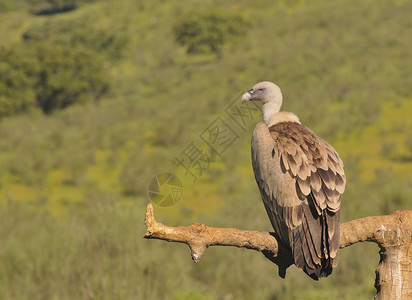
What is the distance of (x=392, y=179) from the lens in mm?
21406

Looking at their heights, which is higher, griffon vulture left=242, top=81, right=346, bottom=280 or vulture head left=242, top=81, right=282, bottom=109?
vulture head left=242, top=81, right=282, bottom=109

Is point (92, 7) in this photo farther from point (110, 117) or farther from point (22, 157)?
point (22, 157)

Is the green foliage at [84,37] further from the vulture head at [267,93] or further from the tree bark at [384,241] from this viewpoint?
the tree bark at [384,241]

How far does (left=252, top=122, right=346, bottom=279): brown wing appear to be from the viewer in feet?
17.9

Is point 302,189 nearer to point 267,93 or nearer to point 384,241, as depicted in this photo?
point 384,241

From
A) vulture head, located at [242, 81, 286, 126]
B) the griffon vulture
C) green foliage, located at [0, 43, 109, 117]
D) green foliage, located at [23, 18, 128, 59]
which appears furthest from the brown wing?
green foliage, located at [23, 18, 128, 59]

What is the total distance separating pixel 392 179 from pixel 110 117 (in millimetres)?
22473

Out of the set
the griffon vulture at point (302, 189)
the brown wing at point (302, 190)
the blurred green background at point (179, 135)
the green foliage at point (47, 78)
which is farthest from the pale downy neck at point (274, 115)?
the green foliage at point (47, 78)

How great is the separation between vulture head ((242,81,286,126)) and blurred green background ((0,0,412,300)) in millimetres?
5652

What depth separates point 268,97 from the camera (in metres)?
7.14

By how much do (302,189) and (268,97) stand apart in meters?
1.76
